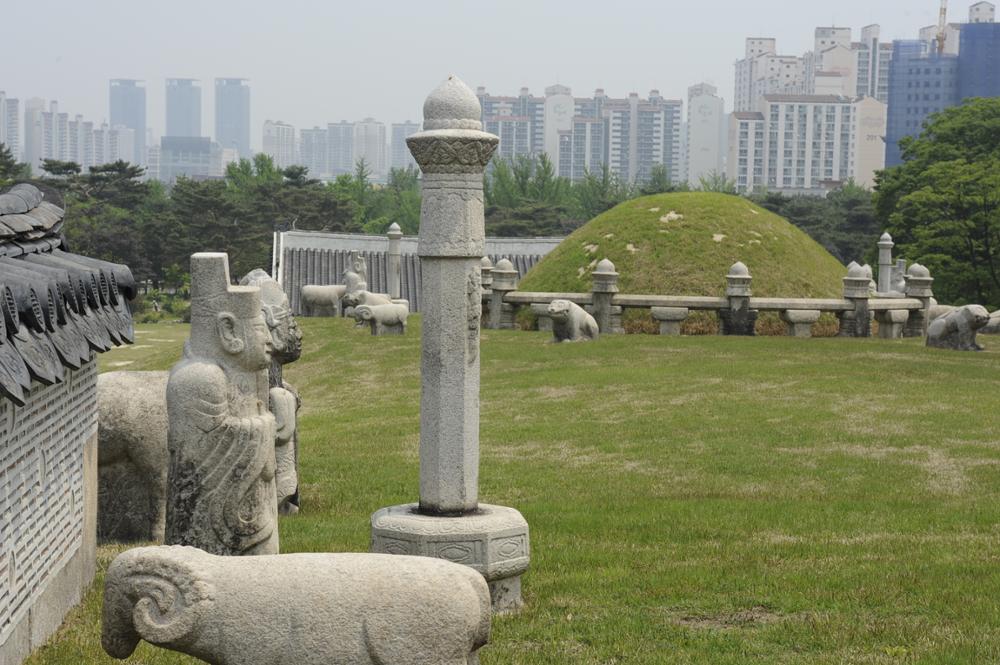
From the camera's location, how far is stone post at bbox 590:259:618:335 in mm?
29219

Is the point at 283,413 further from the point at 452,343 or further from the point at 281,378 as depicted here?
the point at 452,343

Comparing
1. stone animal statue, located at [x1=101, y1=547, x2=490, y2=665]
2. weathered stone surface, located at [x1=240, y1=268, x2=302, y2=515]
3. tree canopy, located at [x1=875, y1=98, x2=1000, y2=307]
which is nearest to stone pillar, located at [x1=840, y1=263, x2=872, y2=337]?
tree canopy, located at [x1=875, y1=98, x2=1000, y2=307]

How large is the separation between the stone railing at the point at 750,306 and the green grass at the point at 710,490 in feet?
6.56

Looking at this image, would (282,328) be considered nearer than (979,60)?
Yes

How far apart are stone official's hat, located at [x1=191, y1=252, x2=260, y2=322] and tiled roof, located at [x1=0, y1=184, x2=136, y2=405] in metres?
0.78

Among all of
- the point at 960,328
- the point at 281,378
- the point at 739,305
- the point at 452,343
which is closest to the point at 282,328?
the point at 452,343

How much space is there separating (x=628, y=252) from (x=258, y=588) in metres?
28.5

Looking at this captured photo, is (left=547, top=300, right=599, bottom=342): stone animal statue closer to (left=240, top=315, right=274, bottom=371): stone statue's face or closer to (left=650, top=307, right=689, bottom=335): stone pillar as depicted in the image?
(left=650, top=307, right=689, bottom=335): stone pillar

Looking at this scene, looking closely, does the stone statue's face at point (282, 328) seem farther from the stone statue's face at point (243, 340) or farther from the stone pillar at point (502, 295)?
the stone pillar at point (502, 295)

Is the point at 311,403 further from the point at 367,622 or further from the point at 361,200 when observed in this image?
the point at 361,200

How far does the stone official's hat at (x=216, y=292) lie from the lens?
8.21m

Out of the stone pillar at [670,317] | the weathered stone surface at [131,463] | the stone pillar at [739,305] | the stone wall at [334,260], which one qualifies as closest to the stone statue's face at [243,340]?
the weathered stone surface at [131,463]

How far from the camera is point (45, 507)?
26.7 ft

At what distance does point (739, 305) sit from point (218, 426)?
857 inches
